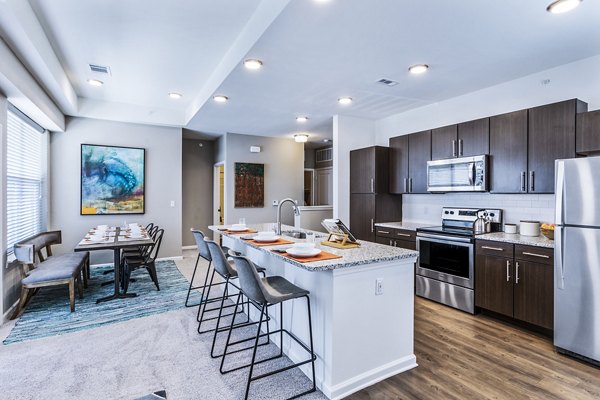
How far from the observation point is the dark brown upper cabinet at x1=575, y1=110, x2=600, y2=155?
2748 mm

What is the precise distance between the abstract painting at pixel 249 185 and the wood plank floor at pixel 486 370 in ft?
14.4

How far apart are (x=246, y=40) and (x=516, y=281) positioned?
347 cm

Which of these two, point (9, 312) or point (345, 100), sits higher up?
point (345, 100)

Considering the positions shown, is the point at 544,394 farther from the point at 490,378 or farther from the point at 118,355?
the point at 118,355

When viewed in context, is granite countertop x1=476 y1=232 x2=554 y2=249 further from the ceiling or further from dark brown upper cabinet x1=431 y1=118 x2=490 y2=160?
the ceiling

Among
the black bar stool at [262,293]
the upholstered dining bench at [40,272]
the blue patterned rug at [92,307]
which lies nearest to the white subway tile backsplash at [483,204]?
the black bar stool at [262,293]

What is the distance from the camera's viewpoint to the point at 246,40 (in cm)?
281

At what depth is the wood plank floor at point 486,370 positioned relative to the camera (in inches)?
82.0

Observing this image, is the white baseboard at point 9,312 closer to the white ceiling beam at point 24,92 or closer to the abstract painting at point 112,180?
the abstract painting at point 112,180

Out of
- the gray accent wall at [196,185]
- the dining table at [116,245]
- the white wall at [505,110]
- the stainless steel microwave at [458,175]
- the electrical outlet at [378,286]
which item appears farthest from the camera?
the gray accent wall at [196,185]

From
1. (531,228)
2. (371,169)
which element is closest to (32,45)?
(371,169)

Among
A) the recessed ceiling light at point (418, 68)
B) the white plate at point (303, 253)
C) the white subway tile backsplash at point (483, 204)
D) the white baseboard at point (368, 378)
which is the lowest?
the white baseboard at point (368, 378)

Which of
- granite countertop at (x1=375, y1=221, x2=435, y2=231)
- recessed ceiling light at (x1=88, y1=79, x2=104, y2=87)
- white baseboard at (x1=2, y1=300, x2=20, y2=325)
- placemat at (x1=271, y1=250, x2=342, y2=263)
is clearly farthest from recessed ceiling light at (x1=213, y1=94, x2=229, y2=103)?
white baseboard at (x1=2, y1=300, x2=20, y2=325)

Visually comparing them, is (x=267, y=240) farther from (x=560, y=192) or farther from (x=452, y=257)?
(x=560, y=192)
